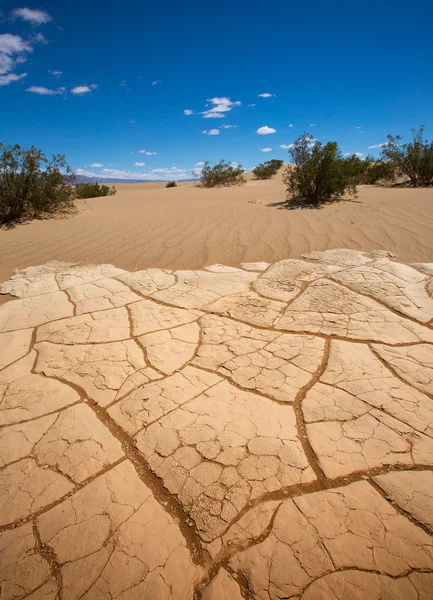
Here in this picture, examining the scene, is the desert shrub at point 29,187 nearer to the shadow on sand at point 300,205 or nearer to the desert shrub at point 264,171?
the shadow on sand at point 300,205

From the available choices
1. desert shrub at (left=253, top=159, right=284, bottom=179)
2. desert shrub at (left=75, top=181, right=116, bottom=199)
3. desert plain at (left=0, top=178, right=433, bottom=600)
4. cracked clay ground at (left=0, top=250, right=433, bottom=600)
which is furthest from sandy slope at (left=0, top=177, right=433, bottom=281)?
desert shrub at (left=253, top=159, right=284, bottom=179)

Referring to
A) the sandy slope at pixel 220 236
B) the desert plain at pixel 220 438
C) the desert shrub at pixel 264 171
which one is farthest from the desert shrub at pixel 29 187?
the desert shrub at pixel 264 171

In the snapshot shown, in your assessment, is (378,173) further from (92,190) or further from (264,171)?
(92,190)

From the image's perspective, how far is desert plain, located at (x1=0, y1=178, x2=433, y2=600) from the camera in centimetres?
99

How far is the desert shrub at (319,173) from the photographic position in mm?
6562

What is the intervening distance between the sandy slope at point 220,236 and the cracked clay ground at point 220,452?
1.62 meters

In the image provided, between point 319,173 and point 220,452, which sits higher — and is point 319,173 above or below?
above

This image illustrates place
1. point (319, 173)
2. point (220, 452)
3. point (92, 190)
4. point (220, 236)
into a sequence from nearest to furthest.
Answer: point (220, 452), point (220, 236), point (319, 173), point (92, 190)

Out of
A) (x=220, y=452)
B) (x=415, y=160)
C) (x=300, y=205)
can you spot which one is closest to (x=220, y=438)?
(x=220, y=452)

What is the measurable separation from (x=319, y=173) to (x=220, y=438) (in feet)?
22.5

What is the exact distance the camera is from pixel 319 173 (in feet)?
22.1

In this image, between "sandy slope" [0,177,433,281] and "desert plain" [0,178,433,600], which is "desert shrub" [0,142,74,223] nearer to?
"sandy slope" [0,177,433,281]

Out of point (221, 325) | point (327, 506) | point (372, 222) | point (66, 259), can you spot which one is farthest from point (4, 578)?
point (372, 222)

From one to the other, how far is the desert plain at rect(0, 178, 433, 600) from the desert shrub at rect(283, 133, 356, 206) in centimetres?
417
